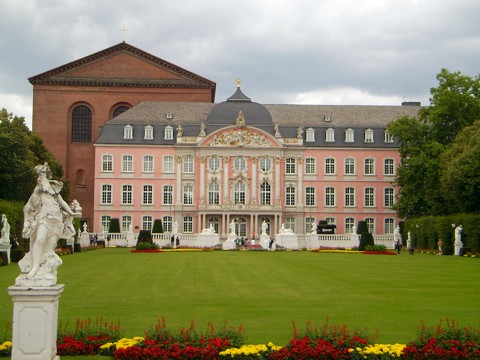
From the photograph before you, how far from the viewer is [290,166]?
78875mm

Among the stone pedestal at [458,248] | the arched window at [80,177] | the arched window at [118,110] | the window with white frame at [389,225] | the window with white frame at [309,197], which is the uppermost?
the arched window at [118,110]

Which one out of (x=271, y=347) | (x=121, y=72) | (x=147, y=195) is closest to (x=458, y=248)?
(x=147, y=195)

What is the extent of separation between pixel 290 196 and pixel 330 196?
4.11 metres

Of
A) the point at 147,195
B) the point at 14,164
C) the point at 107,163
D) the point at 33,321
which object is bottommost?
the point at 33,321

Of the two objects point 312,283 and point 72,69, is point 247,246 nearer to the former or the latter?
point 72,69

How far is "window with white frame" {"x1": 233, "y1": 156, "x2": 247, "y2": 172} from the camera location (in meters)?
77.6

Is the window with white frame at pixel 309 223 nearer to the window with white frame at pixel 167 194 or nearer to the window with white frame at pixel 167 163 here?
the window with white frame at pixel 167 194

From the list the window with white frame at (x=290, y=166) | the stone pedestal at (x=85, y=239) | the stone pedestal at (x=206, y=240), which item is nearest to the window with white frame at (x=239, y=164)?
the window with white frame at (x=290, y=166)

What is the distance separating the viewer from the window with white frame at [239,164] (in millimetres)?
77562

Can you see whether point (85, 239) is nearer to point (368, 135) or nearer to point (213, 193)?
point (213, 193)

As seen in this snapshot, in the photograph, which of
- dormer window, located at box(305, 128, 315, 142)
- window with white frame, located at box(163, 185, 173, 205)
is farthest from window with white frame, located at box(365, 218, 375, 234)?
window with white frame, located at box(163, 185, 173, 205)

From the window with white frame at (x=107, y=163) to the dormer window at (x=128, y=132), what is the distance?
256 centimetres

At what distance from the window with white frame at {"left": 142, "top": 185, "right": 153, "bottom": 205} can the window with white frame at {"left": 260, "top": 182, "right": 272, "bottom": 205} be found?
1107 centimetres

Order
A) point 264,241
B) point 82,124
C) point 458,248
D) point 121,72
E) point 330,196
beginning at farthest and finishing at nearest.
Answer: point 121,72 → point 82,124 → point 330,196 → point 264,241 → point 458,248
